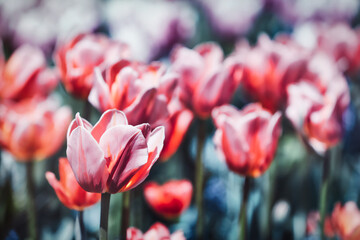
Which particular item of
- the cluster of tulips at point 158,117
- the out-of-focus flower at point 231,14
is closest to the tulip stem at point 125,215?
the cluster of tulips at point 158,117

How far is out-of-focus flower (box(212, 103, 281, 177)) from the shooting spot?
33cm

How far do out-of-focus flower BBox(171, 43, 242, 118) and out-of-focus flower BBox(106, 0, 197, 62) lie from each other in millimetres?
148

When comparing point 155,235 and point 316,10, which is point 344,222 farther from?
point 316,10

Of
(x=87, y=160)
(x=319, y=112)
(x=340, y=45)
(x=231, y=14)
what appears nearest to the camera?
(x=87, y=160)

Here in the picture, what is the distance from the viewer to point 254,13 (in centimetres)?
71

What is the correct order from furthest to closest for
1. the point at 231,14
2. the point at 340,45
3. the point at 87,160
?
the point at 231,14 < the point at 340,45 < the point at 87,160

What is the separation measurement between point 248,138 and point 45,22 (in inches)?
16.5

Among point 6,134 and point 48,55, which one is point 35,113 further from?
point 48,55

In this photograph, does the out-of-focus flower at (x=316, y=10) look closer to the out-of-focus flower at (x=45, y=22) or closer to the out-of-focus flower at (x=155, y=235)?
the out-of-focus flower at (x=45, y=22)

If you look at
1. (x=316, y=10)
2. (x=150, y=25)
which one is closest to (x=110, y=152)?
(x=150, y=25)

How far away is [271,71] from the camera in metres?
0.42

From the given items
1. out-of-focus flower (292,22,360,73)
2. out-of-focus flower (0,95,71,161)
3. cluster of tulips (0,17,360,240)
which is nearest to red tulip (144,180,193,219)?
cluster of tulips (0,17,360,240)

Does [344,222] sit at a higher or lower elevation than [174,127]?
lower

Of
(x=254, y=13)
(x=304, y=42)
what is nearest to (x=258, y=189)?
(x=304, y=42)
